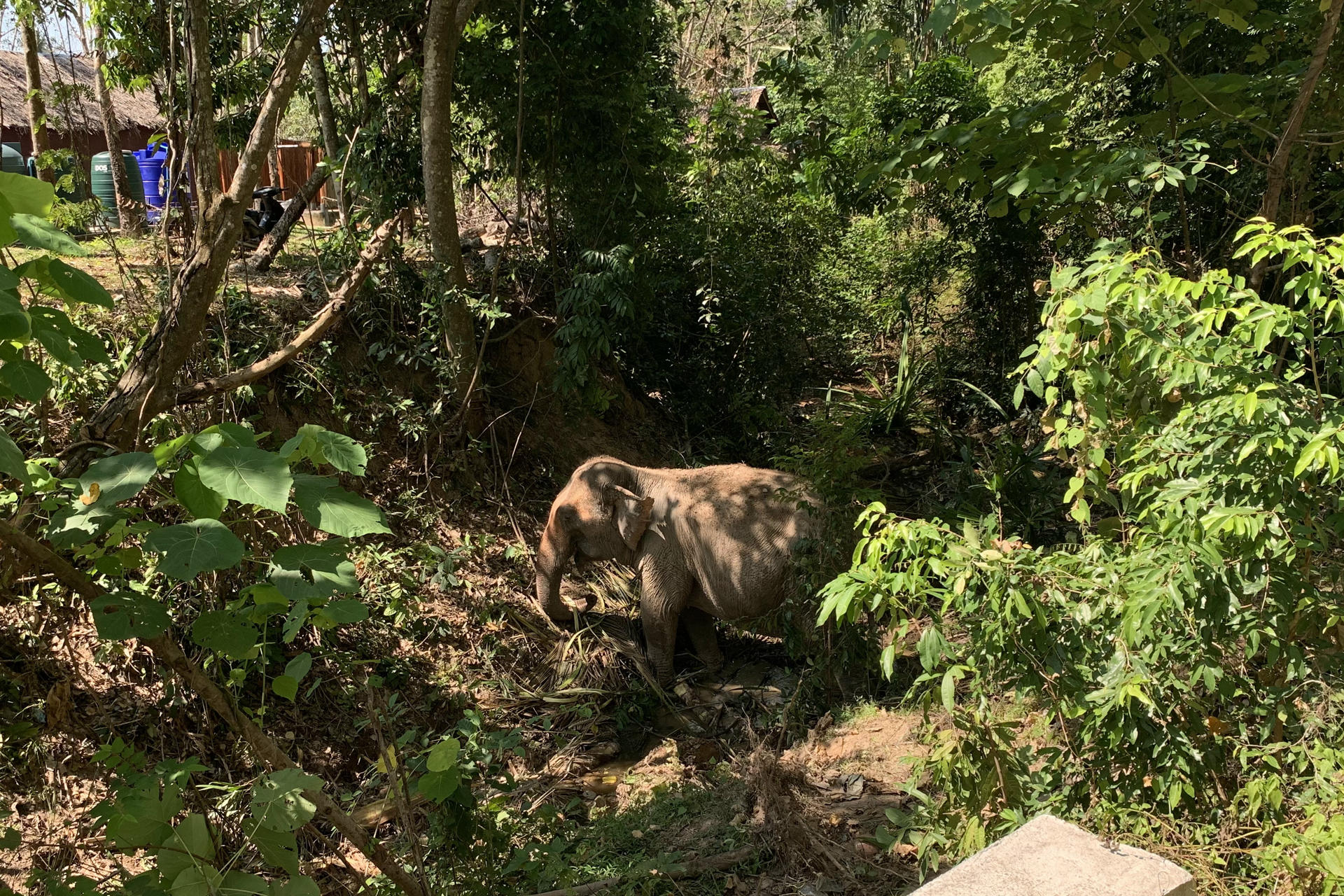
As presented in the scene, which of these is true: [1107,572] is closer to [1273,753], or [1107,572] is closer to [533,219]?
[1273,753]

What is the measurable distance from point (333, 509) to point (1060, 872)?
70.3 inches

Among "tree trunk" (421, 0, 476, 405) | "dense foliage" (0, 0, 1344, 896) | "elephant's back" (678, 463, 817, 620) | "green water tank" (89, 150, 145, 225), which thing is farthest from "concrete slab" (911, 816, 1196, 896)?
"green water tank" (89, 150, 145, 225)

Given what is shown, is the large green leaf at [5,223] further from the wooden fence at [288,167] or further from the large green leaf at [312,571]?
the wooden fence at [288,167]

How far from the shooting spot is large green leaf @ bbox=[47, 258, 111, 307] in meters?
1.91

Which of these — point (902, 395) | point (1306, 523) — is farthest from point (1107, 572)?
point (902, 395)

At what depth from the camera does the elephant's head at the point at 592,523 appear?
7.06 meters

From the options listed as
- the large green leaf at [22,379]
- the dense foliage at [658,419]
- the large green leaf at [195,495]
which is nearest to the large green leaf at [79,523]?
the dense foliage at [658,419]

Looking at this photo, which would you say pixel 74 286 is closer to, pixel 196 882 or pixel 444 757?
pixel 196 882

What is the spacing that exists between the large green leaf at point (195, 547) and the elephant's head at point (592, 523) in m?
5.25

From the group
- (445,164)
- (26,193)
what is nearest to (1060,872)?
(26,193)

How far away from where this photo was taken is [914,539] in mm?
3146

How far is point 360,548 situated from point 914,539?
4768 millimetres

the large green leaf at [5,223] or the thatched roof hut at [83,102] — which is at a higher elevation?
the thatched roof hut at [83,102]

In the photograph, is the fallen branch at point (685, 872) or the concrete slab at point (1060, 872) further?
the fallen branch at point (685, 872)
